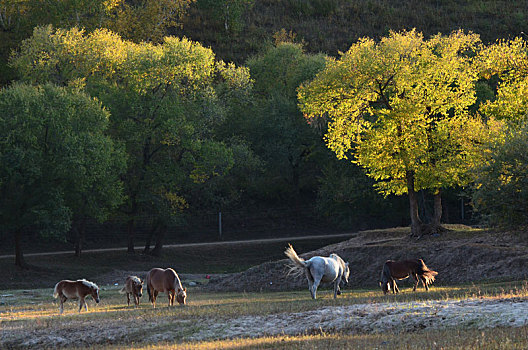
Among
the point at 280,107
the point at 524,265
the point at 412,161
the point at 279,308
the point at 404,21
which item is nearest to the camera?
the point at 279,308

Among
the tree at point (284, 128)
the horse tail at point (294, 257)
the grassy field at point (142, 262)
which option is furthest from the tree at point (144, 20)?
the horse tail at point (294, 257)

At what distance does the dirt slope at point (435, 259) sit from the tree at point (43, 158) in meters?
16.8

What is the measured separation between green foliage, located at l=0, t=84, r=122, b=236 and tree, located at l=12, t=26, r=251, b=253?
603 centimetres

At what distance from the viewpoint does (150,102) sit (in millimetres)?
66625

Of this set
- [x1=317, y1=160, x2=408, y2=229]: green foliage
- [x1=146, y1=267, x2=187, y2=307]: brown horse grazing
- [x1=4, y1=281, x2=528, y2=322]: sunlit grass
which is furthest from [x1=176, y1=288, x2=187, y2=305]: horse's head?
[x1=317, y1=160, x2=408, y2=229]: green foliage

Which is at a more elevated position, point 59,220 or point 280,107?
point 280,107

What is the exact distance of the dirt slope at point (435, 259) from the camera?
37.3 metres

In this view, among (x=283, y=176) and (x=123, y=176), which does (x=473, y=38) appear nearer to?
(x=123, y=176)

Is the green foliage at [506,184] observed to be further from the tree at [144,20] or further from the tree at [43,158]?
the tree at [144,20]

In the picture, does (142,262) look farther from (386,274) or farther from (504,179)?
(504,179)

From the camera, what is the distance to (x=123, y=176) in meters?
67.3

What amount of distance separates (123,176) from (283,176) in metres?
24.6

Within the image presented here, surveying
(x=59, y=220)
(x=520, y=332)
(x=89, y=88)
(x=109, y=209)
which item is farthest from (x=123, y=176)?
(x=520, y=332)

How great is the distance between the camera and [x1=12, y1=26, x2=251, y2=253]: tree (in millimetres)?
65938
